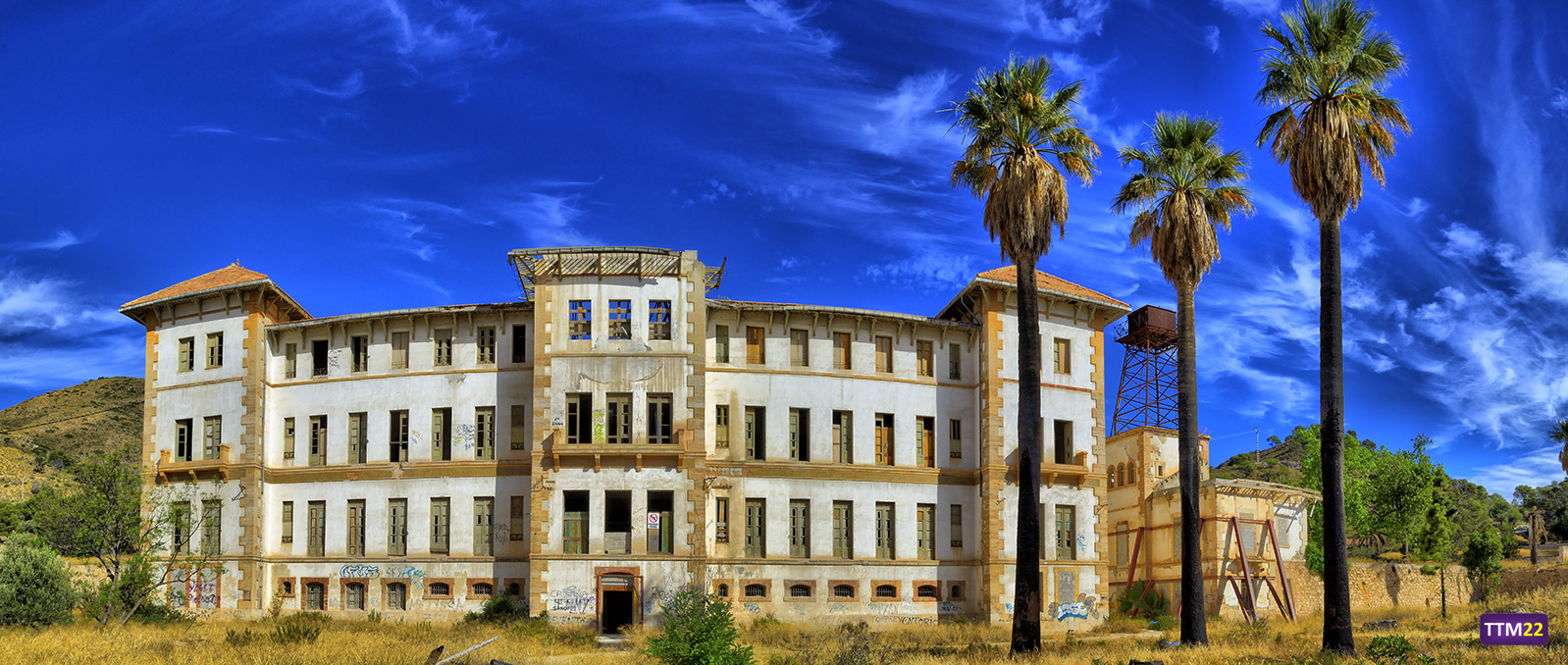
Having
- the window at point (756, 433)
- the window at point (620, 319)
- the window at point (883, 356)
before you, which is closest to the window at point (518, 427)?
the window at point (620, 319)

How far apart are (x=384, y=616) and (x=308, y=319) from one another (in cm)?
1221

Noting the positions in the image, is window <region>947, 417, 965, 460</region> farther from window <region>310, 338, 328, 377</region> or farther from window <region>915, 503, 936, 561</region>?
window <region>310, 338, 328, 377</region>

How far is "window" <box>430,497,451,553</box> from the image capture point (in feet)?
141

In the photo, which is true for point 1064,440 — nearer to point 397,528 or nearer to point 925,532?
point 925,532

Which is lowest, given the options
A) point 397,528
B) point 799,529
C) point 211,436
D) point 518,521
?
point 799,529

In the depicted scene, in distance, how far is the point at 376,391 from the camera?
44125 mm

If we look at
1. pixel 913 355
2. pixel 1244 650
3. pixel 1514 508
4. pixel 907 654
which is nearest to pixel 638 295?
pixel 913 355

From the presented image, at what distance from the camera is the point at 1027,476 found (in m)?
30.8

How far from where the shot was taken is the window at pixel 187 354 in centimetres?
4619

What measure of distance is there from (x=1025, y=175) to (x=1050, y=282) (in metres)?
16.3

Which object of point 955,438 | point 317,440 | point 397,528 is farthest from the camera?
point 955,438

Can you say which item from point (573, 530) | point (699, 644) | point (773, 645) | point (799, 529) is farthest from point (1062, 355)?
point (699, 644)

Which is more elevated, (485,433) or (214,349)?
(214,349)

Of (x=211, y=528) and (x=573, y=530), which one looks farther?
(x=211, y=528)
